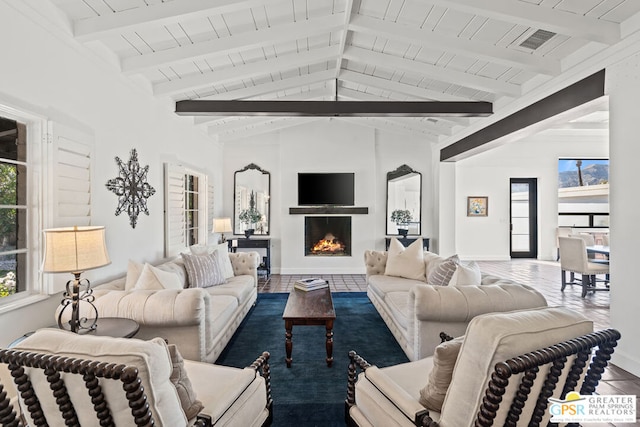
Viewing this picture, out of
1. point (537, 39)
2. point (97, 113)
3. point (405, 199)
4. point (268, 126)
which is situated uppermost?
point (268, 126)

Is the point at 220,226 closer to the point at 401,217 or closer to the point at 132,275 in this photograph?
the point at 132,275

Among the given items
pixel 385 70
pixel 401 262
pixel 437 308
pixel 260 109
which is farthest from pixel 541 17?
pixel 260 109

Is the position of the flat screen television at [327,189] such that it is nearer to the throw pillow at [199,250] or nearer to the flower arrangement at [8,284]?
the throw pillow at [199,250]

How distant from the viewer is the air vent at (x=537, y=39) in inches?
119

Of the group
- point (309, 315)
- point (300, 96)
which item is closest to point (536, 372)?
point (309, 315)

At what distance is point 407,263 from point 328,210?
288cm

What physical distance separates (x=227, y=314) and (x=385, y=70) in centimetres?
376

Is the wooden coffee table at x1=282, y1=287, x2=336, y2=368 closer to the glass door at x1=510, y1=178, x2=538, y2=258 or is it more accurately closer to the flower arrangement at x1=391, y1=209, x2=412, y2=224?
the flower arrangement at x1=391, y1=209, x2=412, y2=224

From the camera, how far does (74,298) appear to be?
2010 millimetres

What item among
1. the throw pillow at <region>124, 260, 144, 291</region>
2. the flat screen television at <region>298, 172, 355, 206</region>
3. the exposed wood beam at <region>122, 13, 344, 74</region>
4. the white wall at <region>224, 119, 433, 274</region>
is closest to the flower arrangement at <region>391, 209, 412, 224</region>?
the white wall at <region>224, 119, 433, 274</region>

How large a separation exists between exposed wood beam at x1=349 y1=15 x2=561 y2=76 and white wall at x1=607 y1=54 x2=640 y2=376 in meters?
0.65

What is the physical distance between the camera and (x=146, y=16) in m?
2.56

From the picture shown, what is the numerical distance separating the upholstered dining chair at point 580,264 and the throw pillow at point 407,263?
8.69ft

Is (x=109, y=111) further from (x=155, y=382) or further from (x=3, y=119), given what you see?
(x=155, y=382)
